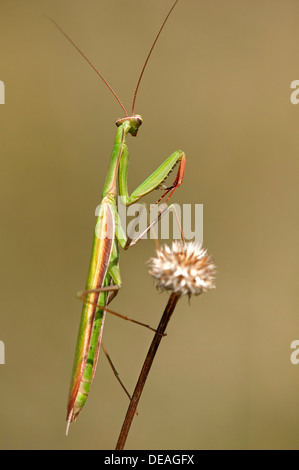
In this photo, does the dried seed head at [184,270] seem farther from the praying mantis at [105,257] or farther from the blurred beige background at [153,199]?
the blurred beige background at [153,199]

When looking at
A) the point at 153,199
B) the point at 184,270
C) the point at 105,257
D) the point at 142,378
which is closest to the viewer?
the point at 142,378

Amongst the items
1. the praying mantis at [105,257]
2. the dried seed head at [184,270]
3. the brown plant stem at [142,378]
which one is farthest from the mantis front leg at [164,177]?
the brown plant stem at [142,378]

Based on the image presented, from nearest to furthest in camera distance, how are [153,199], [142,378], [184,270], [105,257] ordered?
[142,378], [184,270], [105,257], [153,199]

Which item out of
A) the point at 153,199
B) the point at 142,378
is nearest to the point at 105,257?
the point at 142,378

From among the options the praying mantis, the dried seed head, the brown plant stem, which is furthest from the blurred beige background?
the brown plant stem

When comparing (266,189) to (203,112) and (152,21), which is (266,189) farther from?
(152,21)

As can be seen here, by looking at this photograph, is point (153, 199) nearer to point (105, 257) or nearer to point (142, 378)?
point (105, 257)

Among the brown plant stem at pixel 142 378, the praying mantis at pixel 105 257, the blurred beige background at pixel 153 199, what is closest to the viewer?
the brown plant stem at pixel 142 378
